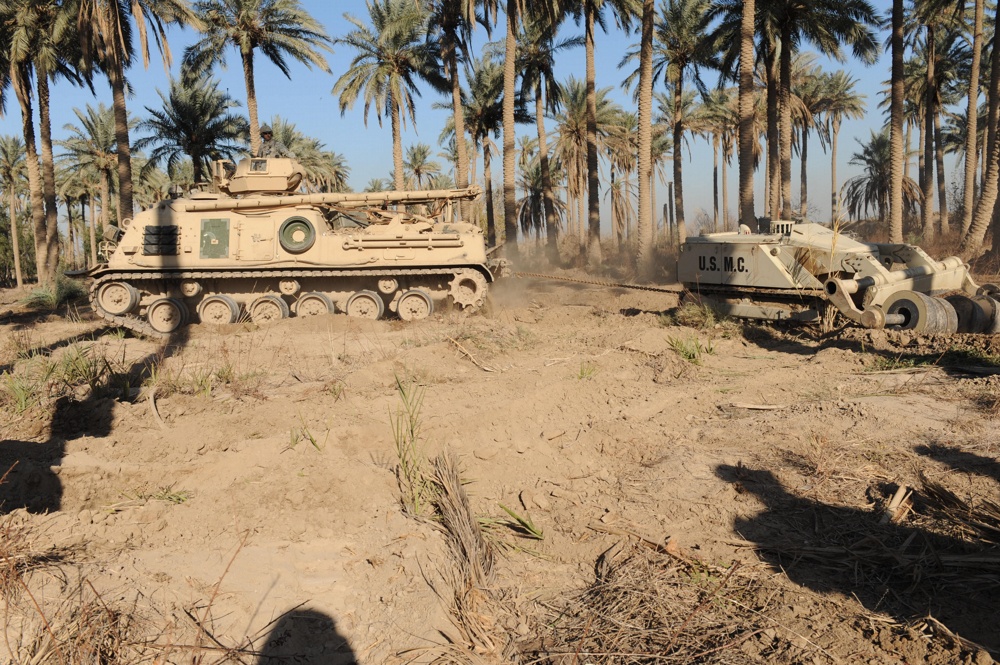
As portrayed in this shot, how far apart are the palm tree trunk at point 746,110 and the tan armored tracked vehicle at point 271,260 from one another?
9034 mm

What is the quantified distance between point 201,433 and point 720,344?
7.17 m

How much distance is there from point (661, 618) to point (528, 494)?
1959mm

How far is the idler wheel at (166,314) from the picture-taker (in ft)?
46.4

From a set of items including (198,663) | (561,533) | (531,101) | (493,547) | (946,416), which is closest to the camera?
(198,663)

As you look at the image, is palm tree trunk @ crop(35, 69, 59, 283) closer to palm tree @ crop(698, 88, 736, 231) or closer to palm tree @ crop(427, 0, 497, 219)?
palm tree @ crop(427, 0, 497, 219)

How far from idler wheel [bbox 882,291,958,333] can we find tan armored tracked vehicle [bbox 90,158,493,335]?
23.8ft

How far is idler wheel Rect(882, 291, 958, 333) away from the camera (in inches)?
376

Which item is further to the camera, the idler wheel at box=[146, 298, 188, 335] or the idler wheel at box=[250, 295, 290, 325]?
the idler wheel at box=[250, 295, 290, 325]

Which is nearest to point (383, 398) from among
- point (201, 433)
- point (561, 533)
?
point (201, 433)

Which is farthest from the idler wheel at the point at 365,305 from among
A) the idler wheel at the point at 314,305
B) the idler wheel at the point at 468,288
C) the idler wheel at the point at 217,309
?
the idler wheel at the point at 217,309

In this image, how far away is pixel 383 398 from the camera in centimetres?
804

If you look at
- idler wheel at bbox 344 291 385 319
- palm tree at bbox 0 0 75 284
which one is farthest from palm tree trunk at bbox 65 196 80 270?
idler wheel at bbox 344 291 385 319

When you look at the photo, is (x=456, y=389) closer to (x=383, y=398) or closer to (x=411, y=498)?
(x=383, y=398)

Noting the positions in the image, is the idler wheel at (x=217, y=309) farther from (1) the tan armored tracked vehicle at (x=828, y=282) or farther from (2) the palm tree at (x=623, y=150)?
(2) the palm tree at (x=623, y=150)
